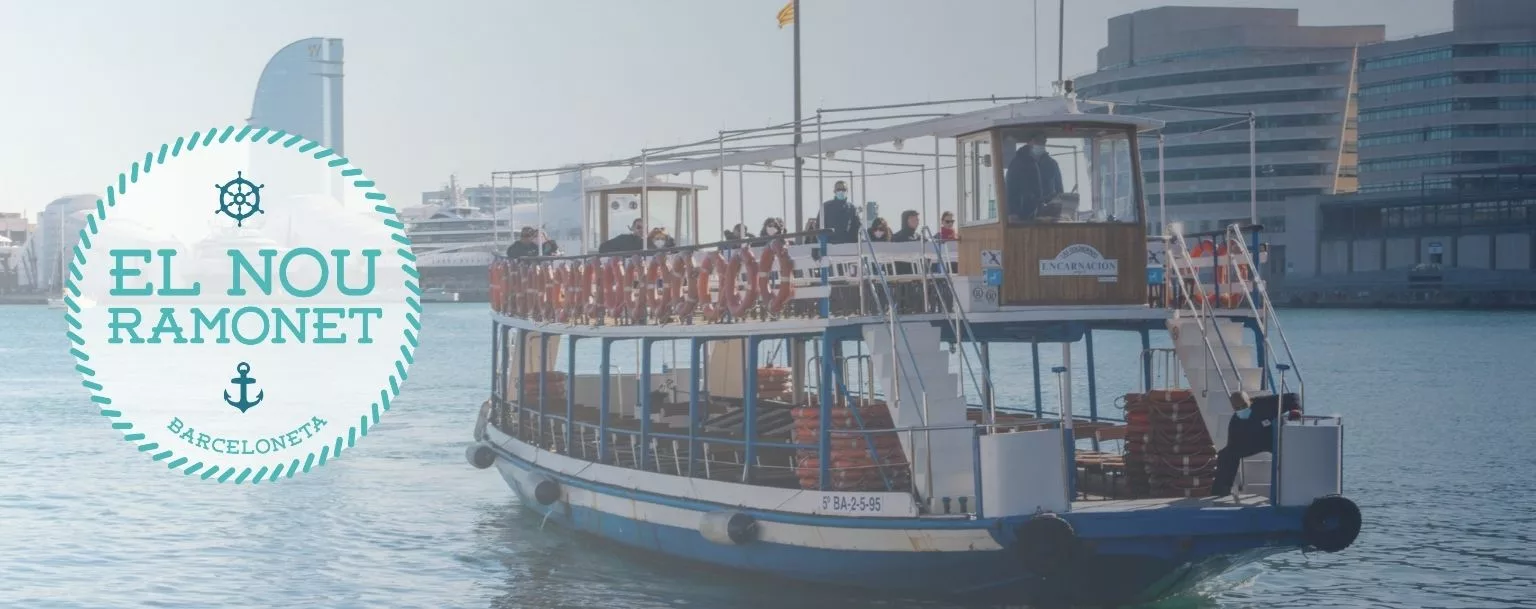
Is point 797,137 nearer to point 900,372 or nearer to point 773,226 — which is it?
point 773,226

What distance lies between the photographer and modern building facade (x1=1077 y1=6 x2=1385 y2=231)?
177 meters

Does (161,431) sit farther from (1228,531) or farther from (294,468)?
(1228,531)

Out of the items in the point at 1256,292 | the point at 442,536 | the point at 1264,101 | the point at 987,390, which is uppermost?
the point at 1264,101

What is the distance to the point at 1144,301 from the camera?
2045cm

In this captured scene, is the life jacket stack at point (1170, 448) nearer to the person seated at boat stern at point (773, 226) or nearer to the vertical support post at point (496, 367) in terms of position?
the person seated at boat stern at point (773, 226)

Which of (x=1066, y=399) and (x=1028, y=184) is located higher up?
(x=1028, y=184)

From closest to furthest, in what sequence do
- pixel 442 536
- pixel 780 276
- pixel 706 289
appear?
pixel 780 276
pixel 706 289
pixel 442 536

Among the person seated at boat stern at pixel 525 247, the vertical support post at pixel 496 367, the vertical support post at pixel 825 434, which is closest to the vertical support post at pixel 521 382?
the person seated at boat stern at pixel 525 247

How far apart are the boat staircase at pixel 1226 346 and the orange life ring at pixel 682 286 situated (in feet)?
18.1

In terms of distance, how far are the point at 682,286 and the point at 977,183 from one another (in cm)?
410

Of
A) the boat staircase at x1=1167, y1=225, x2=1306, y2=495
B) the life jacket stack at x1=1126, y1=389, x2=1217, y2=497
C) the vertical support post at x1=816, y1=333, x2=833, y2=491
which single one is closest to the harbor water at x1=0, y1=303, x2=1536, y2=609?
the vertical support post at x1=816, y1=333, x2=833, y2=491

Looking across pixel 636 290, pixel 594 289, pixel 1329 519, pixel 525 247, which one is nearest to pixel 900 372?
pixel 1329 519

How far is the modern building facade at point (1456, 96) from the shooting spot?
552ft

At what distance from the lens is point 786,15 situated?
31266 mm
